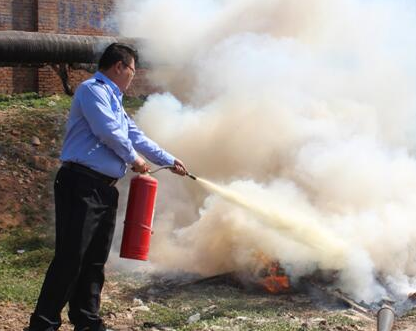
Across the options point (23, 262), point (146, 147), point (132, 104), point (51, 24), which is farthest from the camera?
point (51, 24)

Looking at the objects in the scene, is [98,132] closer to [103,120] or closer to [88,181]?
[103,120]

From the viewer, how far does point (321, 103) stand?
8.20 meters

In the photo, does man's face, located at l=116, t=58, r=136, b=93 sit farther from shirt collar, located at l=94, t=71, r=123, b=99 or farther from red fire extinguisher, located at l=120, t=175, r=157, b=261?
red fire extinguisher, located at l=120, t=175, r=157, b=261

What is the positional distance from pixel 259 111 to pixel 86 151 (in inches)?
156

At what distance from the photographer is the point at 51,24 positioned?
13852 mm

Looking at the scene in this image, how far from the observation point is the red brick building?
13.6 m

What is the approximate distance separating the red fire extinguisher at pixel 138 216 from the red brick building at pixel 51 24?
28.1 feet

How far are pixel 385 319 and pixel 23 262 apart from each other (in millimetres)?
3961

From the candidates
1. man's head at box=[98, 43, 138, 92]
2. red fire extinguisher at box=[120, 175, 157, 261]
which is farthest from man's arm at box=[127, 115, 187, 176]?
man's head at box=[98, 43, 138, 92]

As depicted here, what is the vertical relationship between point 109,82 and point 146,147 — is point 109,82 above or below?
above

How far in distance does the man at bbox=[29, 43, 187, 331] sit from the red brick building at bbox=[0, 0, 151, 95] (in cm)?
877

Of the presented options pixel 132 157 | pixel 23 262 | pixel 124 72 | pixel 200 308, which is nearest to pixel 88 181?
pixel 132 157

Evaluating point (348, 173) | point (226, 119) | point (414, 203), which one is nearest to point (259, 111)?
point (226, 119)

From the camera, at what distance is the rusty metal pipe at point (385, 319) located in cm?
538
